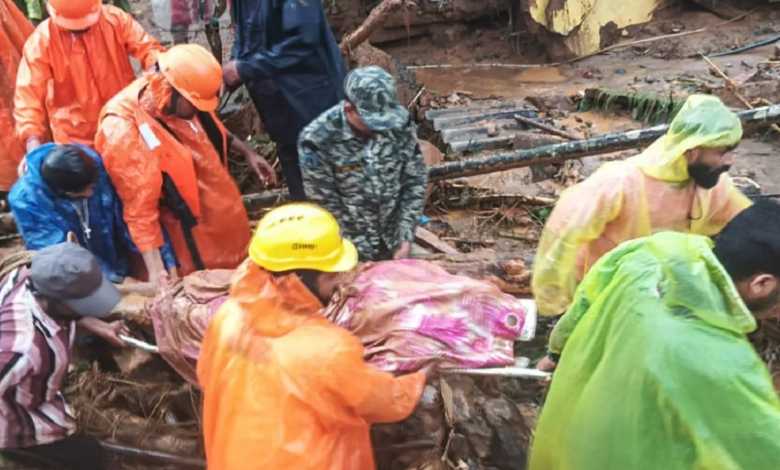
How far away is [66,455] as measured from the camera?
2781 millimetres

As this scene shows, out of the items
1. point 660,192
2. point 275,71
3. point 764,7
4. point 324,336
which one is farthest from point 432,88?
point 324,336

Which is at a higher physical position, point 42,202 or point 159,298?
point 42,202

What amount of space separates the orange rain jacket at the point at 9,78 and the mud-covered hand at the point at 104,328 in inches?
73.3

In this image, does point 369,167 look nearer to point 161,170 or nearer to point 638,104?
point 161,170

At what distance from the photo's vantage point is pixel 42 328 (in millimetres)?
2414

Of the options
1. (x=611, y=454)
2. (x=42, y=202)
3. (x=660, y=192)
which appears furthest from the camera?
(x=42, y=202)

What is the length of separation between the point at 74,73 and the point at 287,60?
1.01 m

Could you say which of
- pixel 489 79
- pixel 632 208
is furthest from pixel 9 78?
pixel 489 79

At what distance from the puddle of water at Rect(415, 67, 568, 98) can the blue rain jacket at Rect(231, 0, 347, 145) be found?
5.03m

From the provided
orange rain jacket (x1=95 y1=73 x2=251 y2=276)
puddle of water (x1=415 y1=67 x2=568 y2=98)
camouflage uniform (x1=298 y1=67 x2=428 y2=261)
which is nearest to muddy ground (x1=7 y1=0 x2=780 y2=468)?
puddle of water (x1=415 y1=67 x2=568 y2=98)

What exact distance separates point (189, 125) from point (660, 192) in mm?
1895

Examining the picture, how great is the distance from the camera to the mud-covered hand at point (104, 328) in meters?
2.58

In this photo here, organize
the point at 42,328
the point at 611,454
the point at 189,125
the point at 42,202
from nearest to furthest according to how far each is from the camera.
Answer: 1. the point at 611,454
2. the point at 42,328
3. the point at 42,202
4. the point at 189,125

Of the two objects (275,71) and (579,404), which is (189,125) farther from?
(579,404)
